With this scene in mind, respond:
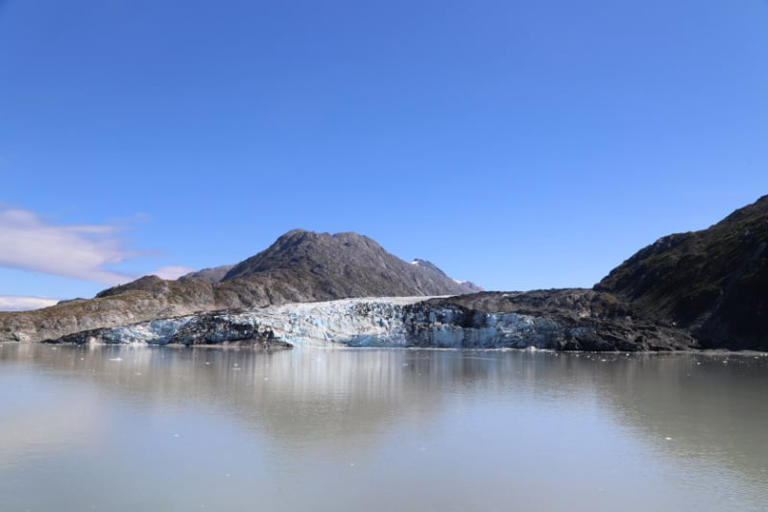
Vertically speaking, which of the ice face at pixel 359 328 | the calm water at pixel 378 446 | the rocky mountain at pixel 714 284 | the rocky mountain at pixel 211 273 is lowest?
the calm water at pixel 378 446

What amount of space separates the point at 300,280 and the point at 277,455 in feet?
316

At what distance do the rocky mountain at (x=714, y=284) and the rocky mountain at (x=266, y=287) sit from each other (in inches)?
2056

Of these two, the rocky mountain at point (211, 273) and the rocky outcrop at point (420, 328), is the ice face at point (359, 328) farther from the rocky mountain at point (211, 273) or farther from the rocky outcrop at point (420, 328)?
the rocky mountain at point (211, 273)

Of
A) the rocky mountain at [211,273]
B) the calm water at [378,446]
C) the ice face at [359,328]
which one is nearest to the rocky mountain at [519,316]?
the ice face at [359,328]

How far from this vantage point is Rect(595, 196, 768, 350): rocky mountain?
168 feet

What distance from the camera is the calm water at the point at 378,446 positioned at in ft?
28.6

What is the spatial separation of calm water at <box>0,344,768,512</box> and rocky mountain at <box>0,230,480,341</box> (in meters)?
43.7

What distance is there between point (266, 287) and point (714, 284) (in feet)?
208

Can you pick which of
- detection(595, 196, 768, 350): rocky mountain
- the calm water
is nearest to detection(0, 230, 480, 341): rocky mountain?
the calm water

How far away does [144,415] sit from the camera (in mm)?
15547

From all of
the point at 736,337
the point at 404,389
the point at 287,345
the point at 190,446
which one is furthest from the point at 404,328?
the point at 190,446

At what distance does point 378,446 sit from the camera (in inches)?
474

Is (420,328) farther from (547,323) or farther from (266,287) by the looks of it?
(266,287)

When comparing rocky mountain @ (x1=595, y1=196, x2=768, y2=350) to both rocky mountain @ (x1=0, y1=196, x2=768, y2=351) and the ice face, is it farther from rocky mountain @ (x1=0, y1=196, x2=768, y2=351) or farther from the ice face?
the ice face
